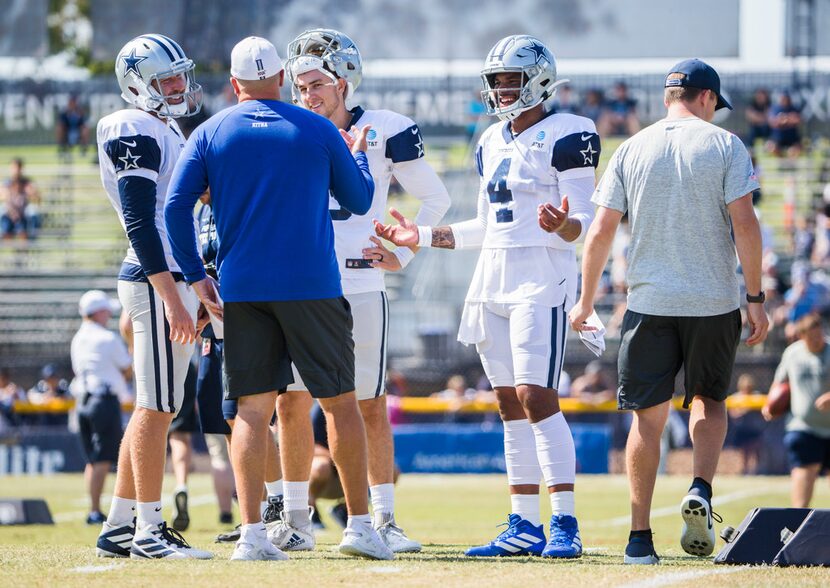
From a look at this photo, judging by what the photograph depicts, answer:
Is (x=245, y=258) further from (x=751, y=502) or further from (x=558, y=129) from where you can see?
(x=751, y=502)

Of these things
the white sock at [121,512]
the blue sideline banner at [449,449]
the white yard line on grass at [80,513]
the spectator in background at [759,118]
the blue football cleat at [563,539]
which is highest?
the spectator in background at [759,118]

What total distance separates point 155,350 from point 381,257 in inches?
46.9

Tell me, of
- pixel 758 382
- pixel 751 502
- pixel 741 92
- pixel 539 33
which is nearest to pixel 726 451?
pixel 758 382

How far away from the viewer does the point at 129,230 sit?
6.41m

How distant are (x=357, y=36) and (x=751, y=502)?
15.9 m

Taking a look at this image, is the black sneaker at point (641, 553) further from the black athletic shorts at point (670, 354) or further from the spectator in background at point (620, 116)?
the spectator in background at point (620, 116)

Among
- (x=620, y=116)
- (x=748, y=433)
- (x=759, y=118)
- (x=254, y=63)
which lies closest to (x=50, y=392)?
(x=748, y=433)

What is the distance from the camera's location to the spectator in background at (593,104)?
82.2ft

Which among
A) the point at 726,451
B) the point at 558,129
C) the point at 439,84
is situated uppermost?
the point at 439,84

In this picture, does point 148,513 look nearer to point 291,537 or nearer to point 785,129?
point 291,537

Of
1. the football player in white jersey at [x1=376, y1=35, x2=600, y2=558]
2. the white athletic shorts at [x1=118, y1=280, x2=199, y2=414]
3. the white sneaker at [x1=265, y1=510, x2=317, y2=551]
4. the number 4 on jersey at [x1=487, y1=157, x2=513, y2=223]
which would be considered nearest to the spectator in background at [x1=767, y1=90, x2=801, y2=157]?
the football player in white jersey at [x1=376, y1=35, x2=600, y2=558]

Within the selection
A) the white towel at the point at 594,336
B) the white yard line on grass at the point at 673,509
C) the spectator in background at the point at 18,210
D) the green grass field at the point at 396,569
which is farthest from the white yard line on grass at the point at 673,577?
the spectator in background at the point at 18,210

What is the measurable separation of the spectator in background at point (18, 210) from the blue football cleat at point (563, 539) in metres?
19.9

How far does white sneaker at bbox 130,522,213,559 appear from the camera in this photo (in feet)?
20.9
